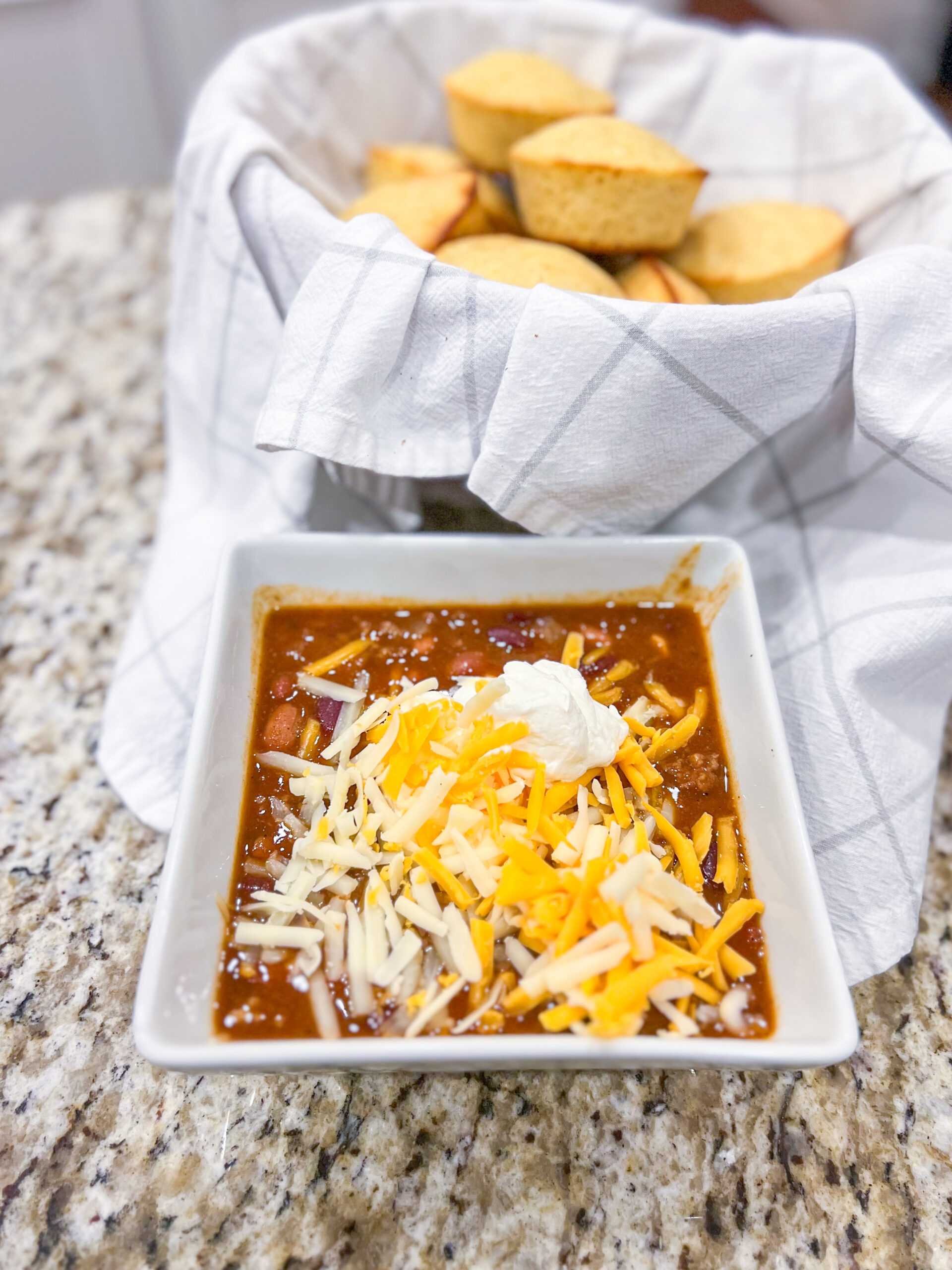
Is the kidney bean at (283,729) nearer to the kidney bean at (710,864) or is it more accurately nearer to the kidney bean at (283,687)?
the kidney bean at (283,687)

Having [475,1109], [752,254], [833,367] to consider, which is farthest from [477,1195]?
[752,254]

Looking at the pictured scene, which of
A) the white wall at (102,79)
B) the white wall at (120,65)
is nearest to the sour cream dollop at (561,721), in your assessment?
the white wall at (120,65)

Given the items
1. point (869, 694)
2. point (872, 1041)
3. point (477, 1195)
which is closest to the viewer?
point (477, 1195)

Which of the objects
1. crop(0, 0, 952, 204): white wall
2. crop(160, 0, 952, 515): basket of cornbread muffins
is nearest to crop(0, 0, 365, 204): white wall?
crop(0, 0, 952, 204): white wall

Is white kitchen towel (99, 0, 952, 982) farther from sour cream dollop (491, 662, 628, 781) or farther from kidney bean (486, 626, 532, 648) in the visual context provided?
sour cream dollop (491, 662, 628, 781)

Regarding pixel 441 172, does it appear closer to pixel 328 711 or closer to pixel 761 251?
pixel 761 251

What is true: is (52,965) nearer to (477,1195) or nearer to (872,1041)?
(477,1195)
